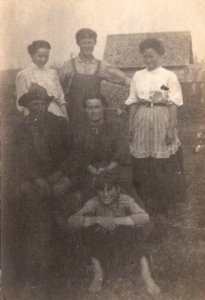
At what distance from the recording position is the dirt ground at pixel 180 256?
3.38 meters

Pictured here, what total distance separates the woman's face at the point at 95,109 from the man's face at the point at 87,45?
360 millimetres

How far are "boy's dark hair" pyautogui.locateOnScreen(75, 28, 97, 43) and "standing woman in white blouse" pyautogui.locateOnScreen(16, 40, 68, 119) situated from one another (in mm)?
232

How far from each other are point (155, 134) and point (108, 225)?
74 cm

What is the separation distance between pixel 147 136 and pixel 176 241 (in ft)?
2.55

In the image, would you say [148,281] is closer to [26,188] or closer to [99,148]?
[99,148]

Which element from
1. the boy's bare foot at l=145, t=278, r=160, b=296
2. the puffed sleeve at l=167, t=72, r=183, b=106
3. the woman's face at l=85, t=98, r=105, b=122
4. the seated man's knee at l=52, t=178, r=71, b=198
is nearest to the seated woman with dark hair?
the woman's face at l=85, t=98, r=105, b=122

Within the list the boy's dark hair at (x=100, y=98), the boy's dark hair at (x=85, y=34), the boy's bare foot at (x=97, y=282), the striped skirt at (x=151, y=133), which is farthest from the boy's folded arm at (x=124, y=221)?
the boy's dark hair at (x=85, y=34)

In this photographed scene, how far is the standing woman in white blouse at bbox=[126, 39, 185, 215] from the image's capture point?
3.44 meters

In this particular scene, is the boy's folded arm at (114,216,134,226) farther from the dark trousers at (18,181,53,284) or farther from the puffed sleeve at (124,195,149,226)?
the dark trousers at (18,181,53,284)

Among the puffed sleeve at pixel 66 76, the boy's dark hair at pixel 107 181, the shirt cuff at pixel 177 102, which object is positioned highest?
the puffed sleeve at pixel 66 76

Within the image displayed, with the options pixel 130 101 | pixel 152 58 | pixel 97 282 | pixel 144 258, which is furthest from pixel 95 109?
pixel 97 282

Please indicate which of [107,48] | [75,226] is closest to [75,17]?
[107,48]

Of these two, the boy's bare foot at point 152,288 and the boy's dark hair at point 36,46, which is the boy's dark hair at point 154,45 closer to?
the boy's dark hair at point 36,46

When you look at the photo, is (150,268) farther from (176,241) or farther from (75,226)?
(75,226)
